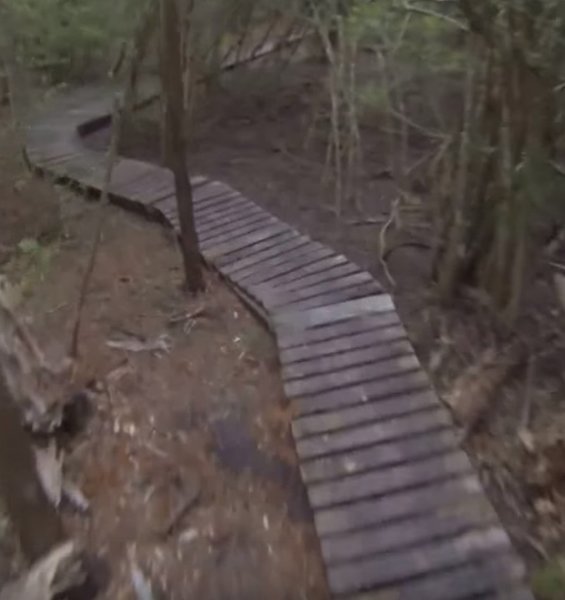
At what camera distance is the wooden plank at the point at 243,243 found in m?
5.18

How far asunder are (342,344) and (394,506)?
102 cm

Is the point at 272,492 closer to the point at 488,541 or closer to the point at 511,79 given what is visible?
the point at 488,541

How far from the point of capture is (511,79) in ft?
12.8

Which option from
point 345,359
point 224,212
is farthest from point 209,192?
point 345,359

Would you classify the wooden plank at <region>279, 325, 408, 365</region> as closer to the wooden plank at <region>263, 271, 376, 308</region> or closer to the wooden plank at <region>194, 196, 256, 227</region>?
the wooden plank at <region>263, 271, 376, 308</region>

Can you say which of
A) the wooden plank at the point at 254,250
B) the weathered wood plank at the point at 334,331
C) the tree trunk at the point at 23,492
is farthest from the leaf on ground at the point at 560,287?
the tree trunk at the point at 23,492

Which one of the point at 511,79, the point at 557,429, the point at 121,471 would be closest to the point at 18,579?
the point at 121,471

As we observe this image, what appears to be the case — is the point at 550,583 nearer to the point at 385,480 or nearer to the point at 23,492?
the point at 385,480

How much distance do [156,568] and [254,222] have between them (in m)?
2.47

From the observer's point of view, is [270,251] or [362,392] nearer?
[362,392]

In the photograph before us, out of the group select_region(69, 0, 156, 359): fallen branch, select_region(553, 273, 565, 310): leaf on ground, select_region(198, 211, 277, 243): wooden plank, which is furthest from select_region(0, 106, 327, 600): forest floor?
select_region(553, 273, 565, 310): leaf on ground

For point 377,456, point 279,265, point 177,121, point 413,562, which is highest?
point 177,121

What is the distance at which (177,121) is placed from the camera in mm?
4281

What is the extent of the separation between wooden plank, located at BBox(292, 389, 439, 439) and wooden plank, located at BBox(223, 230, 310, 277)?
129cm
